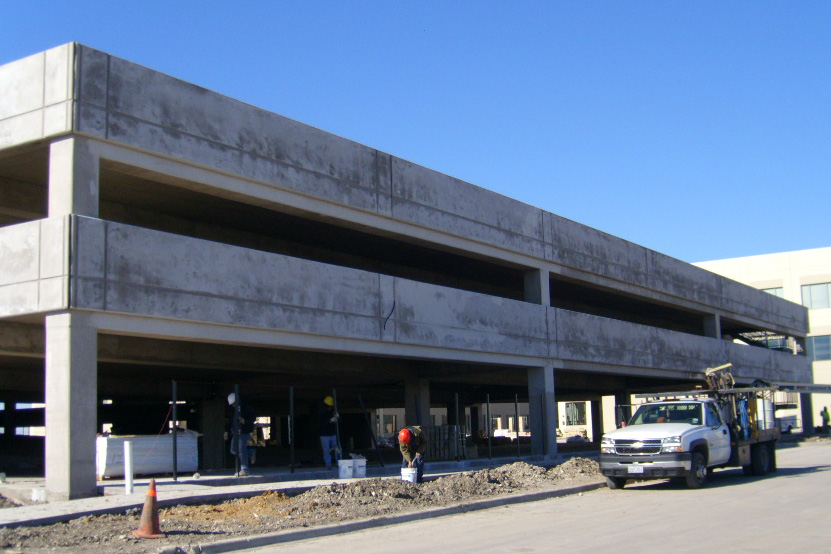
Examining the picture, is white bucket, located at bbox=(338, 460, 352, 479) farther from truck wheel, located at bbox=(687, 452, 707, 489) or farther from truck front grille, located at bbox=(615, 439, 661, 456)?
truck wheel, located at bbox=(687, 452, 707, 489)

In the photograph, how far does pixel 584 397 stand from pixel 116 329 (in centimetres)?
3985

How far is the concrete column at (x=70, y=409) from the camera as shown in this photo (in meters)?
15.1

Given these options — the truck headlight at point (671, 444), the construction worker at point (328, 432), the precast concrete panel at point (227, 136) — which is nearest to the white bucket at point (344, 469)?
the construction worker at point (328, 432)

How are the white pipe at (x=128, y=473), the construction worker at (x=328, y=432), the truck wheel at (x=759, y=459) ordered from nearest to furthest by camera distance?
the white pipe at (x=128, y=473) → the construction worker at (x=328, y=432) → the truck wheel at (x=759, y=459)

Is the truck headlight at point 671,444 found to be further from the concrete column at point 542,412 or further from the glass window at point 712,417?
the concrete column at point 542,412

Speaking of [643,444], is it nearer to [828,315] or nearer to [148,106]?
[148,106]

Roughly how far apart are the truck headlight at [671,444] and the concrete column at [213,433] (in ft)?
49.2

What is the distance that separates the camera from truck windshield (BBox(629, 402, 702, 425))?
63.4 feet

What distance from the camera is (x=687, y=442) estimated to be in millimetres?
17875

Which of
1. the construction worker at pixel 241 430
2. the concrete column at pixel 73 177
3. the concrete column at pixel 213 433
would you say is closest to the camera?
the concrete column at pixel 73 177

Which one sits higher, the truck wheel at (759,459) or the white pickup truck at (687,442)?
the white pickup truck at (687,442)

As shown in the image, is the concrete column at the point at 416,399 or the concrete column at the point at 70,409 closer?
the concrete column at the point at 70,409

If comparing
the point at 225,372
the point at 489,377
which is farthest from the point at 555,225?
the point at 225,372

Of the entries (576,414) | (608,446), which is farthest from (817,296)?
(608,446)
